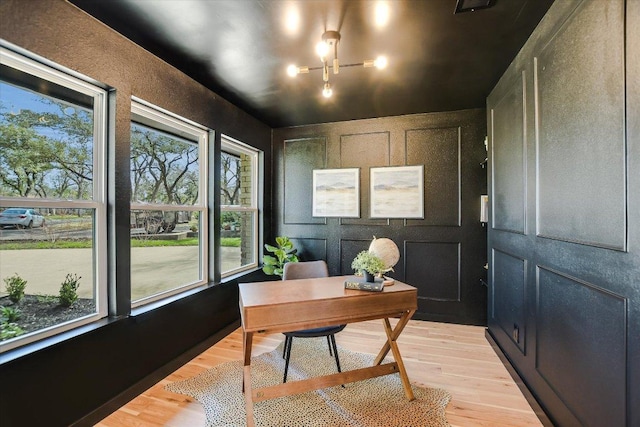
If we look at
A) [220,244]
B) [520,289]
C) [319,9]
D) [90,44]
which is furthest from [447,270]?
[90,44]

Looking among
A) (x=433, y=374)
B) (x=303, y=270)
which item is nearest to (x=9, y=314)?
(x=303, y=270)

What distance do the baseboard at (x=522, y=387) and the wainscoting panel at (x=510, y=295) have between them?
220 millimetres

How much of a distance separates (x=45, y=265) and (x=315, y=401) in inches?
75.0

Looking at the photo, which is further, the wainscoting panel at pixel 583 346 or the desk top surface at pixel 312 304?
the desk top surface at pixel 312 304

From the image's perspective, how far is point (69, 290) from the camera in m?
1.91

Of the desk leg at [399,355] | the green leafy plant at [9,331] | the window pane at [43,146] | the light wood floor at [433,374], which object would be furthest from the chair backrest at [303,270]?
the green leafy plant at [9,331]

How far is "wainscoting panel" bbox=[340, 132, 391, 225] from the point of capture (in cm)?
391

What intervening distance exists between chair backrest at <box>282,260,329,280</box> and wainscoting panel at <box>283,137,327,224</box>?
149 cm

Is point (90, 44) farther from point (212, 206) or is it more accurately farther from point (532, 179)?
point (532, 179)

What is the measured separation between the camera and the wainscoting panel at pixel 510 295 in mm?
2297

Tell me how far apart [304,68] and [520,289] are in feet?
7.91

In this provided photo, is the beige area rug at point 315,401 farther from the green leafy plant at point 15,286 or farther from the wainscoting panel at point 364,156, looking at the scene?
the wainscoting panel at point 364,156

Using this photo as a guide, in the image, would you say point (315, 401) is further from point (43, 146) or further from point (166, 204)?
point (43, 146)

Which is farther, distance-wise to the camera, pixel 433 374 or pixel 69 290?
pixel 433 374
